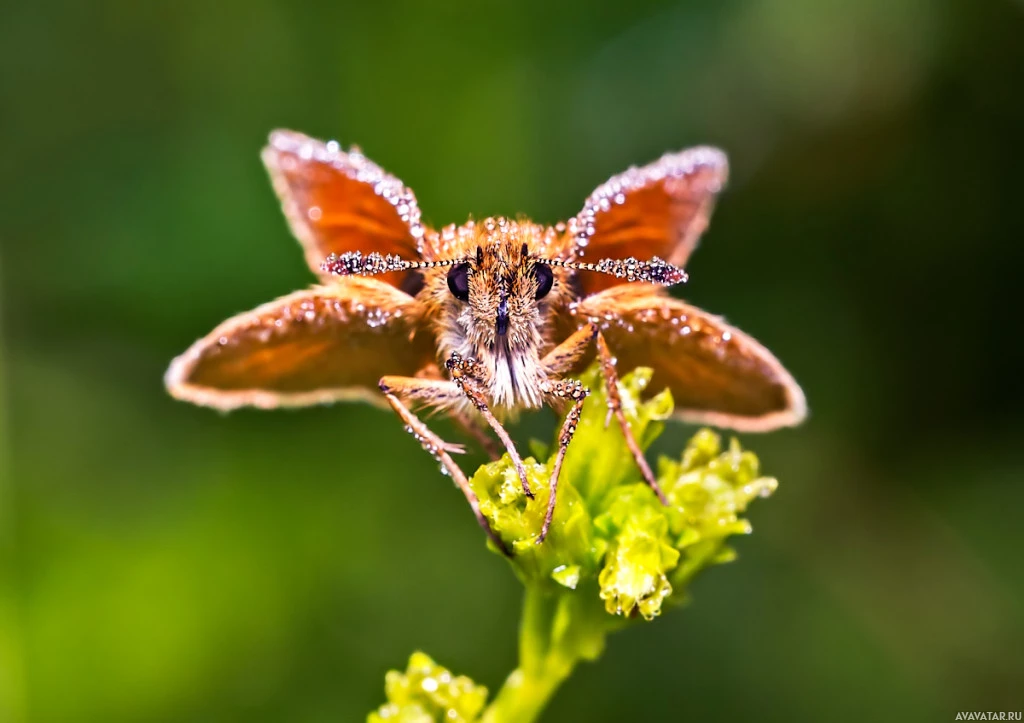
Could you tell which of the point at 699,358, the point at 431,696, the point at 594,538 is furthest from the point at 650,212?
the point at 431,696

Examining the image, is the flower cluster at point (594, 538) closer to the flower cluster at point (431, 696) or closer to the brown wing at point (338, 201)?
the flower cluster at point (431, 696)

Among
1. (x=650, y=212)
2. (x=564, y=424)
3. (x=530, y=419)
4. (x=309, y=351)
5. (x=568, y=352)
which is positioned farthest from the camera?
(x=530, y=419)

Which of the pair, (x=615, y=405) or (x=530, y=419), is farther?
(x=530, y=419)

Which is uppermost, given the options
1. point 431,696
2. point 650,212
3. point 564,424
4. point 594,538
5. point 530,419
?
point 650,212

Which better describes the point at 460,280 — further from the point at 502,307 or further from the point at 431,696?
the point at 431,696

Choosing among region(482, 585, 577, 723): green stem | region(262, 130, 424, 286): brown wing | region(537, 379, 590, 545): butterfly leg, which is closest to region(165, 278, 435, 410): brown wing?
region(262, 130, 424, 286): brown wing

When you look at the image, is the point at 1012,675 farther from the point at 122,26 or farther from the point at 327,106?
the point at 122,26

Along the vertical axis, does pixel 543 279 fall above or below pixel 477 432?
above

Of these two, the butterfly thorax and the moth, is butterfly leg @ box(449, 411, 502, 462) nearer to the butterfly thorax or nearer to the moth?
the moth
